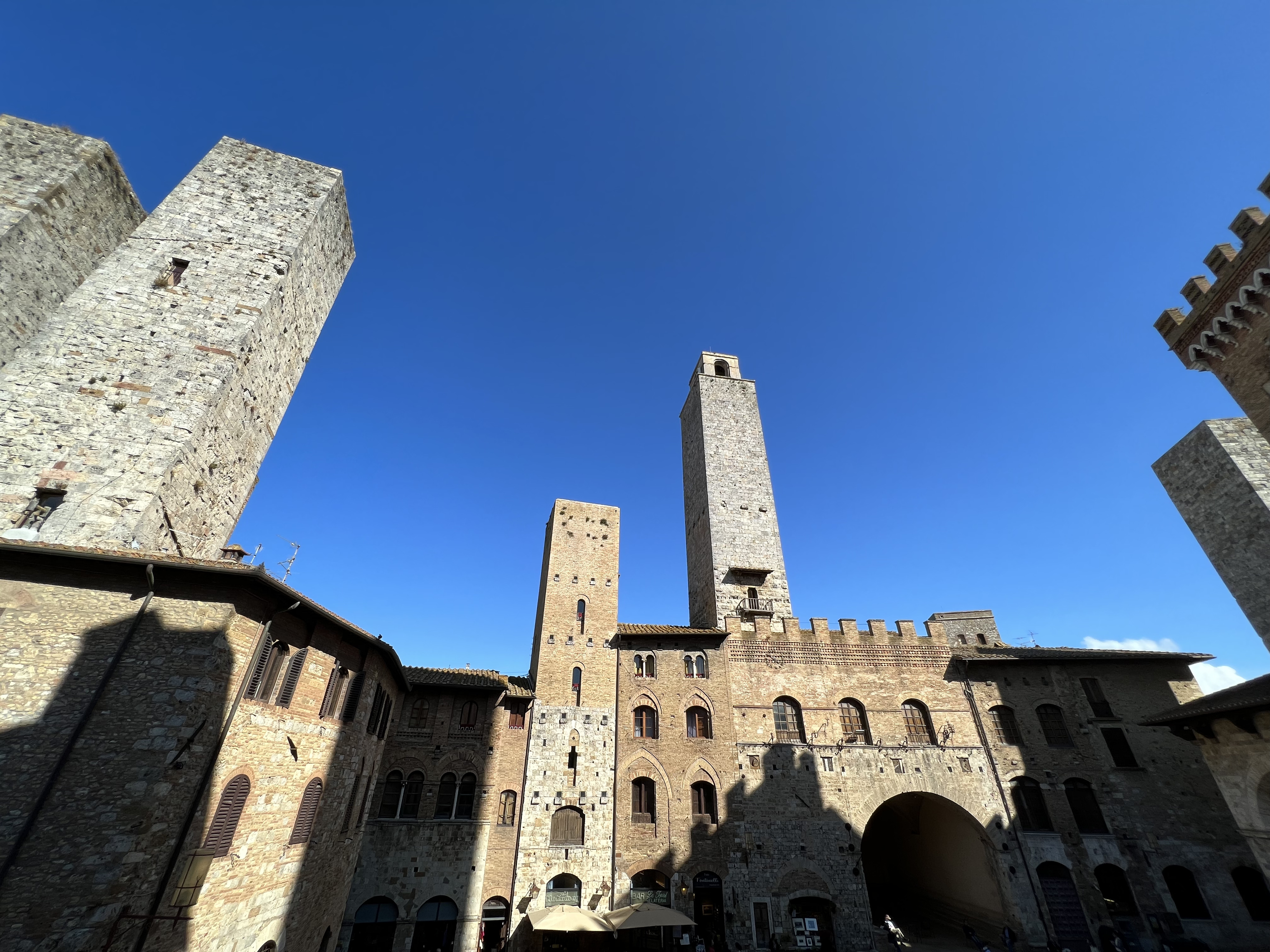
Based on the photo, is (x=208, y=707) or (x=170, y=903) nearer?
(x=170, y=903)

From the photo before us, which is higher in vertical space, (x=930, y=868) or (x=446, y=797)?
(x=446, y=797)

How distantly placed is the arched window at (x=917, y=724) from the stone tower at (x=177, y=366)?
25.8 metres

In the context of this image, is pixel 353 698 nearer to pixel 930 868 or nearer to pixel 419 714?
pixel 419 714

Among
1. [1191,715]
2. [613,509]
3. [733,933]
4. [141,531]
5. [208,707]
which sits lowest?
[733,933]

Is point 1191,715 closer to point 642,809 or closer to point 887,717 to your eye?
point 887,717

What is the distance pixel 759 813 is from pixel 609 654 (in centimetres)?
824

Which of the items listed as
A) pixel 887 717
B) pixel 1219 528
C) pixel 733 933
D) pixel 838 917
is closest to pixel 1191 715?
pixel 887 717

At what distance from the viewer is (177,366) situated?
44.3 feet

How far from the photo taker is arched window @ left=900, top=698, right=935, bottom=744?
22.0m

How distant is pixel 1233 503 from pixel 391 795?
3501cm

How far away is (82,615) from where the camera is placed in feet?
29.2

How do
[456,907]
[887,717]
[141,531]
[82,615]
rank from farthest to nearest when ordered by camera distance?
[887,717] < [456,907] < [141,531] < [82,615]

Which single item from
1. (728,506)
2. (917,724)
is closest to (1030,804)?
(917,724)

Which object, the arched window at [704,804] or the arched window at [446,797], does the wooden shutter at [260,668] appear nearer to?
the arched window at [446,797]
